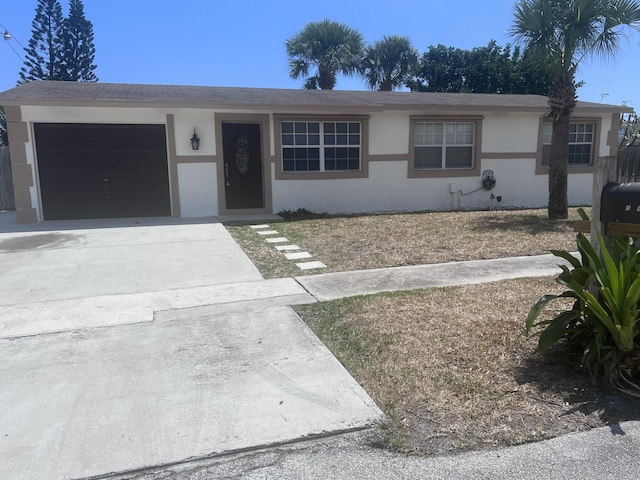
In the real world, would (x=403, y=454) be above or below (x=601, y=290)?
below

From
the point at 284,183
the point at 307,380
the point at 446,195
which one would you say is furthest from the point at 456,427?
the point at 446,195

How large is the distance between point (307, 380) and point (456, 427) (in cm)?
116

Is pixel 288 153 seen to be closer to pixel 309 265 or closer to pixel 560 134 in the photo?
pixel 309 265

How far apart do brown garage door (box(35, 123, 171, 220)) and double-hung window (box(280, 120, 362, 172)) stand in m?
3.32

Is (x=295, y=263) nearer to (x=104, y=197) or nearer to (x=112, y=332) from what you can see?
(x=112, y=332)

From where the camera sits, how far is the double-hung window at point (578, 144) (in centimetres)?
1537

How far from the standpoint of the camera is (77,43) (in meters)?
31.8

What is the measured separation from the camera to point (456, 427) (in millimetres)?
3045

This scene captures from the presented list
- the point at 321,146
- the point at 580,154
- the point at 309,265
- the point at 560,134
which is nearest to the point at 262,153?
the point at 321,146

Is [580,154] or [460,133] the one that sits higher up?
[460,133]

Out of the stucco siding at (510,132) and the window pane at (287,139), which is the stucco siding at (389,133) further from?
the stucco siding at (510,132)

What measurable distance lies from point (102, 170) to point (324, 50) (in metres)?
19.1

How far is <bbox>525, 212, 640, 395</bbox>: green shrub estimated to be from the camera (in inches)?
135

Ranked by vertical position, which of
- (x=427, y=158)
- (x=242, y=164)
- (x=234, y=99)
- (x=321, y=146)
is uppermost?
(x=234, y=99)
